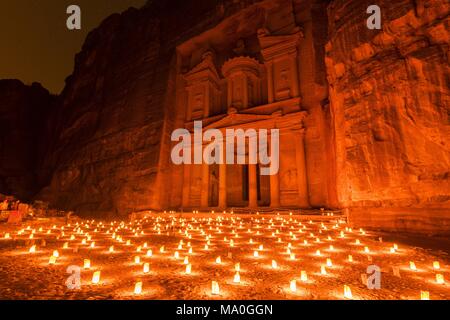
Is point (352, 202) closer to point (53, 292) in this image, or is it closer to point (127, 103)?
point (53, 292)

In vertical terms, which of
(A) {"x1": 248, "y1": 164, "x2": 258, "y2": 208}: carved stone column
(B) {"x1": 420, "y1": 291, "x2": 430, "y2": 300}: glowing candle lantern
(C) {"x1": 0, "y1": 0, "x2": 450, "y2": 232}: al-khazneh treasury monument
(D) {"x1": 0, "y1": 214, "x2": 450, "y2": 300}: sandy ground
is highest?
(C) {"x1": 0, "y1": 0, "x2": 450, "y2": 232}: al-khazneh treasury monument

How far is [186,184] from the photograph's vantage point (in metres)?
18.9

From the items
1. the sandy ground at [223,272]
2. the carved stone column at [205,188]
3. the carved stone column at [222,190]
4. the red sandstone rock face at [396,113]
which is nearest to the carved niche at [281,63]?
the carved stone column at [222,190]

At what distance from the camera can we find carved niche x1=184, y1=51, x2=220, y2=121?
2059 centimetres

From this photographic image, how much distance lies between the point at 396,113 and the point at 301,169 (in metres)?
8.50

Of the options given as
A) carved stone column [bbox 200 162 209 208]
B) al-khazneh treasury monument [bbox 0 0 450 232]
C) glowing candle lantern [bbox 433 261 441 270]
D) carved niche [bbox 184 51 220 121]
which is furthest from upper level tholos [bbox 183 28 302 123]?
glowing candle lantern [bbox 433 261 441 270]

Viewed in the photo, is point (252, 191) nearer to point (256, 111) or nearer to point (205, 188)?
point (205, 188)

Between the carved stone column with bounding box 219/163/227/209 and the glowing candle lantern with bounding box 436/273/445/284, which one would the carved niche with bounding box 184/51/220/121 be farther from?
the glowing candle lantern with bounding box 436/273/445/284

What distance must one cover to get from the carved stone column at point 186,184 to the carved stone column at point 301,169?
27.4 feet

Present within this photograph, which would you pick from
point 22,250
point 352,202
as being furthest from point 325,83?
point 22,250

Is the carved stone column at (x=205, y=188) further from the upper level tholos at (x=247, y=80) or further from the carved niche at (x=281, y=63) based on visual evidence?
the carved niche at (x=281, y=63)

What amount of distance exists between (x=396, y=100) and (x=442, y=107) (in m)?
1.15

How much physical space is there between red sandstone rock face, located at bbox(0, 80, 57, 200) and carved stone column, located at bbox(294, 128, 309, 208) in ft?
88.5

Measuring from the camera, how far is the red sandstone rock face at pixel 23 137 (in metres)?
27.6
